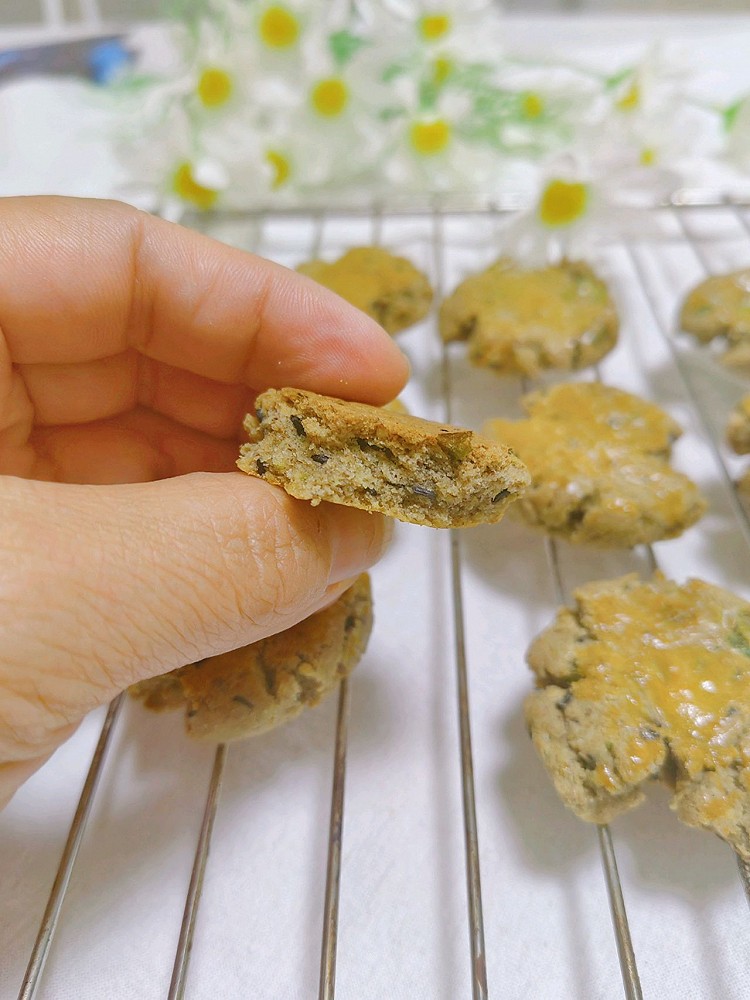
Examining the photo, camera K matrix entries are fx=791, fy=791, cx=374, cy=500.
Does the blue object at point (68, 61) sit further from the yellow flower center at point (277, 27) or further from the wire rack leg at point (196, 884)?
the wire rack leg at point (196, 884)

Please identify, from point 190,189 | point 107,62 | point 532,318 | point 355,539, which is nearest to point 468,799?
point 355,539

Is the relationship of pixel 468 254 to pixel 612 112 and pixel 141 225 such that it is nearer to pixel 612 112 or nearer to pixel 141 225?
pixel 612 112

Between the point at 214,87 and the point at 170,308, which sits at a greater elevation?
the point at 214,87

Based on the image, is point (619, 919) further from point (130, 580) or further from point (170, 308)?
point (170, 308)

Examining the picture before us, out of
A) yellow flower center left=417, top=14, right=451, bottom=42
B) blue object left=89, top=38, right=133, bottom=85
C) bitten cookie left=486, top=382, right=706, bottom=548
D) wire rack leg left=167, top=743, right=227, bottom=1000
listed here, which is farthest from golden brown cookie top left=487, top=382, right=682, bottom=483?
blue object left=89, top=38, right=133, bottom=85

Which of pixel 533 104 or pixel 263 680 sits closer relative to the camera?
pixel 263 680

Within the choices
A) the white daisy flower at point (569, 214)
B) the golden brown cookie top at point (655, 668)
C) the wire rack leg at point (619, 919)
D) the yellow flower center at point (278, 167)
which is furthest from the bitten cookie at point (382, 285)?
the wire rack leg at point (619, 919)

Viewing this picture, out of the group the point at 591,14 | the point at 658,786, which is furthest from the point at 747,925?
the point at 591,14

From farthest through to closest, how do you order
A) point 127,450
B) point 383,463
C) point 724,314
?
point 724,314, point 127,450, point 383,463
